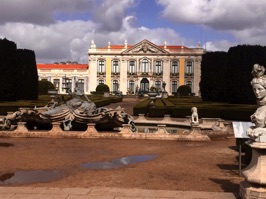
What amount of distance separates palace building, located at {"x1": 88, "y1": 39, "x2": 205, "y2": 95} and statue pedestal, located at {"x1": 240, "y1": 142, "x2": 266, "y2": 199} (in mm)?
68235

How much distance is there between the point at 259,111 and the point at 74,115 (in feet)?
33.2

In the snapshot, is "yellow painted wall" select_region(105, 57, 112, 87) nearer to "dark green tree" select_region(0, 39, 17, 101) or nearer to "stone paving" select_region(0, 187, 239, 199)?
"dark green tree" select_region(0, 39, 17, 101)

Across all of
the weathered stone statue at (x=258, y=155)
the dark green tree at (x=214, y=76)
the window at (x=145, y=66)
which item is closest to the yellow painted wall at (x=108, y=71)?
the window at (x=145, y=66)

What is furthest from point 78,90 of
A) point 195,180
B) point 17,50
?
point 17,50

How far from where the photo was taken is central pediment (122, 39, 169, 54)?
73.4 m

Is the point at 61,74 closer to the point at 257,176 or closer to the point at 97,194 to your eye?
the point at 97,194

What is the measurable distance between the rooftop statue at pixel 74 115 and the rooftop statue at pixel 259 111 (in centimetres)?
948

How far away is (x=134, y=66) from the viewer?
74500mm

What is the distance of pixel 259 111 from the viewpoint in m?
5.46

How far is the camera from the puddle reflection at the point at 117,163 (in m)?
8.62

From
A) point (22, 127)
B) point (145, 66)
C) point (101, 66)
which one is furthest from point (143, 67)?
point (22, 127)

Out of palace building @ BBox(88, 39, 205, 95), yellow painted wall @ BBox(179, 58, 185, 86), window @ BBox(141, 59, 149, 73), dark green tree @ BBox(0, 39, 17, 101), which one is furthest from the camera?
window @ BBox(141, 59, 149, 73)

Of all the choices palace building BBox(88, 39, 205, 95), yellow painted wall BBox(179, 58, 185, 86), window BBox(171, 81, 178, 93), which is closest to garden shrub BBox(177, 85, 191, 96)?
palace building BBox(88, 39, 205, 95)

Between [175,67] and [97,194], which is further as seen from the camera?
[175,67]
